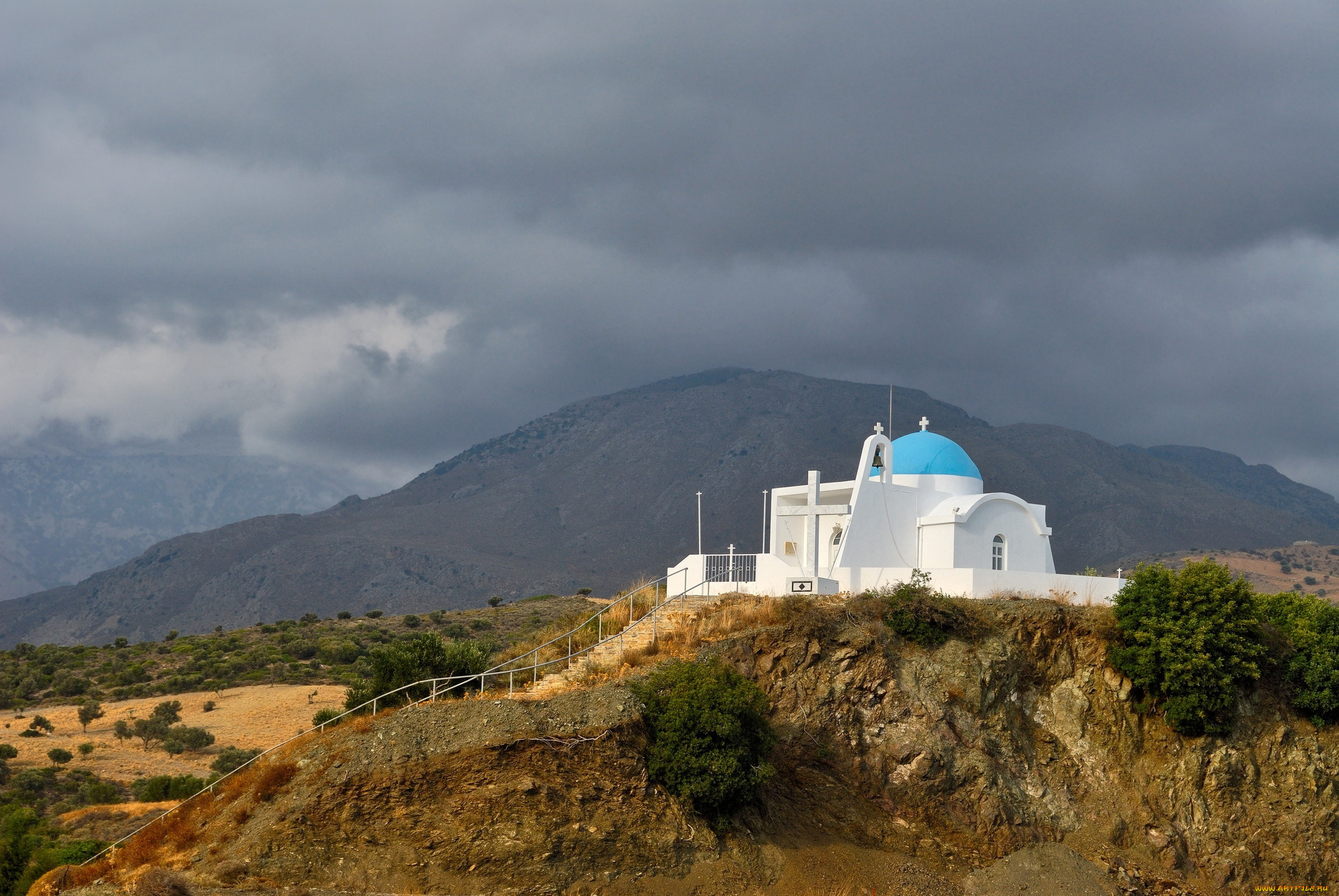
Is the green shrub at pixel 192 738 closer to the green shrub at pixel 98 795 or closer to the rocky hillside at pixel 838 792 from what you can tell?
the green shrub at pixel 98 795

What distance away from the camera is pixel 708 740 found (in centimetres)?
2100

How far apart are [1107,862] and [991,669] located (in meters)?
5.23

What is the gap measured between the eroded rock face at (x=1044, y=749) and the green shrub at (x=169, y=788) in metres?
16.7

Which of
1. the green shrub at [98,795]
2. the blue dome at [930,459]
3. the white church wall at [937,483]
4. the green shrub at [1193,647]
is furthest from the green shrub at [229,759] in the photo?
the green shrub at [1193,647]

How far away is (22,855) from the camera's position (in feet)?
80.3

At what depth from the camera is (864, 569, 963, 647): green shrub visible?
27219 mm

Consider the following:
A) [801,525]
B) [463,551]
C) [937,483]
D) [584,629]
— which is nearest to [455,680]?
[584,629]

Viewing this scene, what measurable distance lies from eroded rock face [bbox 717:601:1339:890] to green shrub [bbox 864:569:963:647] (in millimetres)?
346

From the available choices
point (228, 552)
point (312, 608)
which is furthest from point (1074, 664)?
point (228, 552)

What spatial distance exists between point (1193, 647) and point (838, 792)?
10493 mm

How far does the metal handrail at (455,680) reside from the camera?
21906mm

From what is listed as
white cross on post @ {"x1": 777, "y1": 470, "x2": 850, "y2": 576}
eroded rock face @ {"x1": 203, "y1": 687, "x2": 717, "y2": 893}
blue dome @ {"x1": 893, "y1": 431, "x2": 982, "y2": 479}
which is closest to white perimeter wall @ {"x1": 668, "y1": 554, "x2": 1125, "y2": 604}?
white cross on post @ {"x1": 777, "y1": 470, "x2": 850, "y2": 576}

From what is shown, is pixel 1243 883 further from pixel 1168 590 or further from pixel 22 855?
pixel 22 855

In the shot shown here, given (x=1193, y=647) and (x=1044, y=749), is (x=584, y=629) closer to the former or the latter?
(x=1044, y=749)
